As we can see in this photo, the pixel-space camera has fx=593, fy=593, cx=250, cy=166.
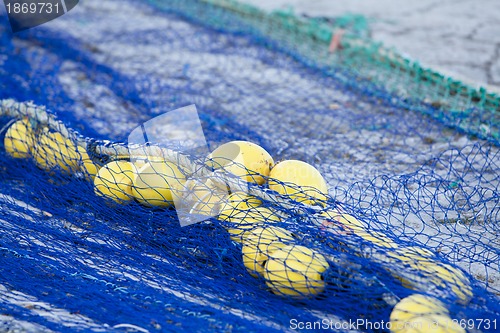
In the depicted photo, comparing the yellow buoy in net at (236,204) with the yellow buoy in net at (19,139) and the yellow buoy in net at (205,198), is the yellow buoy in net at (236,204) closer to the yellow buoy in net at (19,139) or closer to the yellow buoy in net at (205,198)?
the yellow buoy in net at (205,198)

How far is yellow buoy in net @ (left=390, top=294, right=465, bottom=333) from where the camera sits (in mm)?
1967

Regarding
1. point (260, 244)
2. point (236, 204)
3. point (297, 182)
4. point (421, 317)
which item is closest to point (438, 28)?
point (297, 182)

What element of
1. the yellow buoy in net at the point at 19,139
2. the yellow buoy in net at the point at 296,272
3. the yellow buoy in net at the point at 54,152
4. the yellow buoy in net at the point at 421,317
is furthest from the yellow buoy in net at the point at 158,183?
the yellow buoy in net at the point at 421,317

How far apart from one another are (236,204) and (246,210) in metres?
0.09

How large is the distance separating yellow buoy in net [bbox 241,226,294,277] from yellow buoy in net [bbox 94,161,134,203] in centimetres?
71

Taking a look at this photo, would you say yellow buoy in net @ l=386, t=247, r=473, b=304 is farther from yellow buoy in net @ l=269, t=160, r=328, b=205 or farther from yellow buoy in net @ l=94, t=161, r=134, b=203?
yellow buoy in net @ l=94, t=161, r=134, b=203

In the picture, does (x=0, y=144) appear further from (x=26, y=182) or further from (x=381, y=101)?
(x=381, y=101)

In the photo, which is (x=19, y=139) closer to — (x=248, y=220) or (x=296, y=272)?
(x=248, y=220)

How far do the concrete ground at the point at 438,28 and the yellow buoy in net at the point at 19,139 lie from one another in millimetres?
3166

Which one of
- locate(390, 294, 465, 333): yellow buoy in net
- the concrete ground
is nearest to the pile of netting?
locate(390, 294, 465, 333): yellow buoy in net

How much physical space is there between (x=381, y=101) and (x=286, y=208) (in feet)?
7.17

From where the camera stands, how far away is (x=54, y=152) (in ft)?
10.2

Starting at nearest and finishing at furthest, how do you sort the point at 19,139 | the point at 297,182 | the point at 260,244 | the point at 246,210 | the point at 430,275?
1. the point at 430,275
2. the point at 260,244
3. the point at 246,210
4. the point at 297,182
5. the point at 19,139

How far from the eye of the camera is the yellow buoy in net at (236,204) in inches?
98.6
